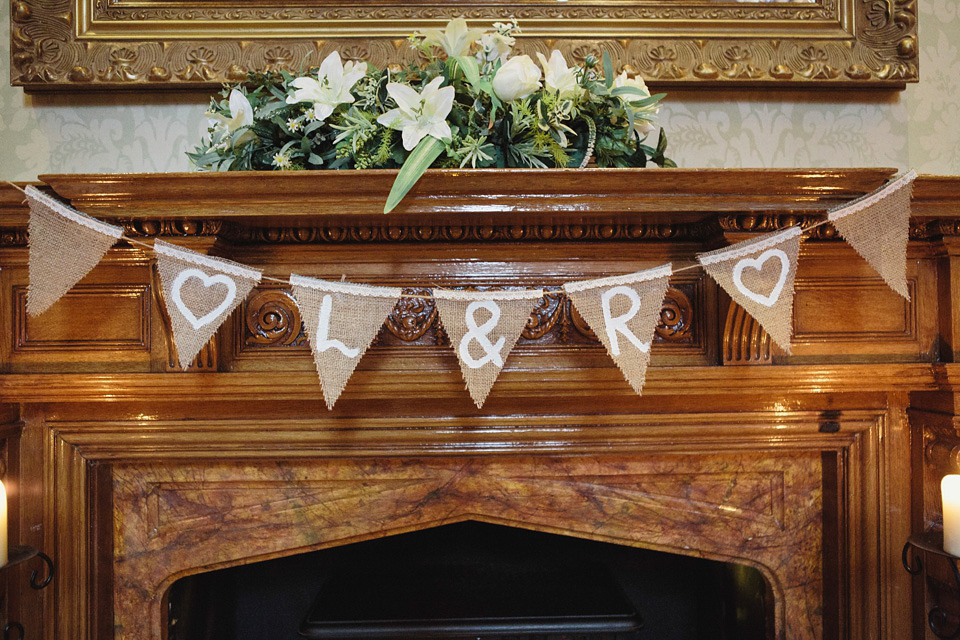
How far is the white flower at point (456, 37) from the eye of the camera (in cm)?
96

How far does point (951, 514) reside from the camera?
903 millimetres

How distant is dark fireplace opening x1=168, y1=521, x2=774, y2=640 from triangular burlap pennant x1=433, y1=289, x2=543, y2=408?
0.54 meters

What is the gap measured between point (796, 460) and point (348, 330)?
0.79m

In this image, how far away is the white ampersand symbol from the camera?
857 millimetres

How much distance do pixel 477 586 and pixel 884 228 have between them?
949 millimetres

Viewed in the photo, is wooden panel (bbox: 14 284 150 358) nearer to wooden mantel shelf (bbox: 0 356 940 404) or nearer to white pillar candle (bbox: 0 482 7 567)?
wooden mantel shelf (bbox: 0 356 940 404)

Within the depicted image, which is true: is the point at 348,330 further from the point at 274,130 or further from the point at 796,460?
the point at 796,460

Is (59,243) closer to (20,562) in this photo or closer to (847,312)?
(20,562)

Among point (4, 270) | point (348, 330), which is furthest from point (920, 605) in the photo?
point (4, 270)

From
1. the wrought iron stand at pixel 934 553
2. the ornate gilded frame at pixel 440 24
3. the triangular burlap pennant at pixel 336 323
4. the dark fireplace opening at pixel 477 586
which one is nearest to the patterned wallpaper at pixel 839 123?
the ornate gilded frame at pixel 440 24

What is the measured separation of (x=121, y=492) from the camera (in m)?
Result: 1.06

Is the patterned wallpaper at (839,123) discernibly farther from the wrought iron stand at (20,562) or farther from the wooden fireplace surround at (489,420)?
the wrought iron stand at (20,562)

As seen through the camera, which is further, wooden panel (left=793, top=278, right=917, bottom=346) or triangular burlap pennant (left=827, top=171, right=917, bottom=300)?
wooden panel (left=793, top=278, right=917, bottom=346)

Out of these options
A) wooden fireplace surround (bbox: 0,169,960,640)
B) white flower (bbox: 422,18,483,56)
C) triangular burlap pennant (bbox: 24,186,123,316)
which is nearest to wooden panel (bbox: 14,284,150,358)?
wooden fireplace surround (bbox: 0,169,960,640)
